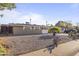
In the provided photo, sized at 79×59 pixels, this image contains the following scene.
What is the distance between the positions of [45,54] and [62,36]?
302 millimetres

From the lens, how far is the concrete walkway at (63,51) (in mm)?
3479

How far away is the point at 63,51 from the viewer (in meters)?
3.49

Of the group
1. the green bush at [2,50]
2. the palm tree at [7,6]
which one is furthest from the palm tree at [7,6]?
the green bush at [2,50]

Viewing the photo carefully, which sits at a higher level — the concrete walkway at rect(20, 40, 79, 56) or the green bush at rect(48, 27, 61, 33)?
the green bush at rect(48, 27, 61, 33)

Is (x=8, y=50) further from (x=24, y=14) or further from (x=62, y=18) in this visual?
(x=62, y=18)

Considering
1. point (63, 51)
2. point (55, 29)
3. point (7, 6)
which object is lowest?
point (63, 51)

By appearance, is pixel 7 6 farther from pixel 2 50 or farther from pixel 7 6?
pixel 2 50

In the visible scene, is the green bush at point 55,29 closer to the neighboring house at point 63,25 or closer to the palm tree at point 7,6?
the neighboring house at point 63,25

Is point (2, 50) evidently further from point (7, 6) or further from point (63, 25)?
point (63, 25)

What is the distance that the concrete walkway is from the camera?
11.4 feet

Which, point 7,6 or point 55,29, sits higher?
point 7,6

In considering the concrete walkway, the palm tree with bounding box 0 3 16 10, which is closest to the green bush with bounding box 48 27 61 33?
the concrete walkway

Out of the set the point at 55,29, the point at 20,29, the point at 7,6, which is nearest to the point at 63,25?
the point at 55,29

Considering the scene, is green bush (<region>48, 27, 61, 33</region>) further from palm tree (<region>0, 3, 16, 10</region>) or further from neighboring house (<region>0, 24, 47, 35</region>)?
palm tree (<region>0, 3, 16, 10</region>)
